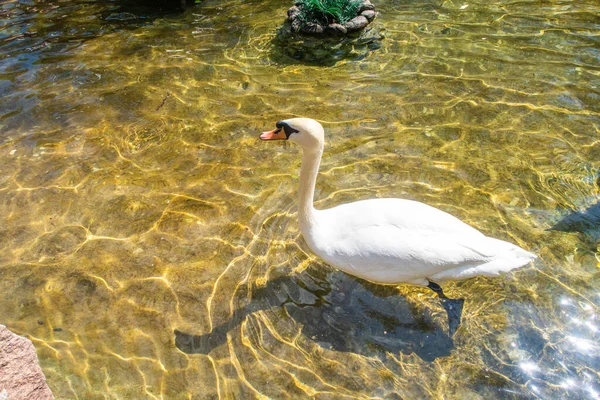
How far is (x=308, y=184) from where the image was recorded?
121 inches

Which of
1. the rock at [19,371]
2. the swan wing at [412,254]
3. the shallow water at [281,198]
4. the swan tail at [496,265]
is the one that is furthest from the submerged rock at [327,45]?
the rock at [19,371]

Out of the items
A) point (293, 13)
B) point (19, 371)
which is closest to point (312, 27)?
point (293, 13)

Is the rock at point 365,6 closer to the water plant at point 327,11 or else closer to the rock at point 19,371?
the water plant at point 327,11

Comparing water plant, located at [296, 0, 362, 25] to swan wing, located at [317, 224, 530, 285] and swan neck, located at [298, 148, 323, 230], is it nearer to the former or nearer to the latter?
swan neck, located at [298, 148, 323, 230]

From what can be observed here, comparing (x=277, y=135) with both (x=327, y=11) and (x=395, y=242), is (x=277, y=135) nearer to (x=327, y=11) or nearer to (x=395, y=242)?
(x=395, y=242)

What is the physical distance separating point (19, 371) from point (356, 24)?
629cm

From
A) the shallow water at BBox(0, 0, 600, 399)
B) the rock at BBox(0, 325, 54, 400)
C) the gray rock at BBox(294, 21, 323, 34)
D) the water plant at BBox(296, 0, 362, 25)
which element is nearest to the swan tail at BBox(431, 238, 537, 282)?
the shallow water at BBox(0, 0, 600, 399)

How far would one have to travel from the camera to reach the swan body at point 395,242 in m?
2.93

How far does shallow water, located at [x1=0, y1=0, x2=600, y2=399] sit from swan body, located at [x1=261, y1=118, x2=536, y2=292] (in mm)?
444

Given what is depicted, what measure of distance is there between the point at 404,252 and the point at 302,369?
105cm

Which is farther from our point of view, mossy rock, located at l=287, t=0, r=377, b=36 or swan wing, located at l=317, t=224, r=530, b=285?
mossy rock, located at l=287, t=0, r=377, b=36

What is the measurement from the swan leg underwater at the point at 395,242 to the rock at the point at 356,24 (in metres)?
4.53

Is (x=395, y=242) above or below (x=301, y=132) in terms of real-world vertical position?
below

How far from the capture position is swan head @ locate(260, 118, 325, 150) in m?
2.78
